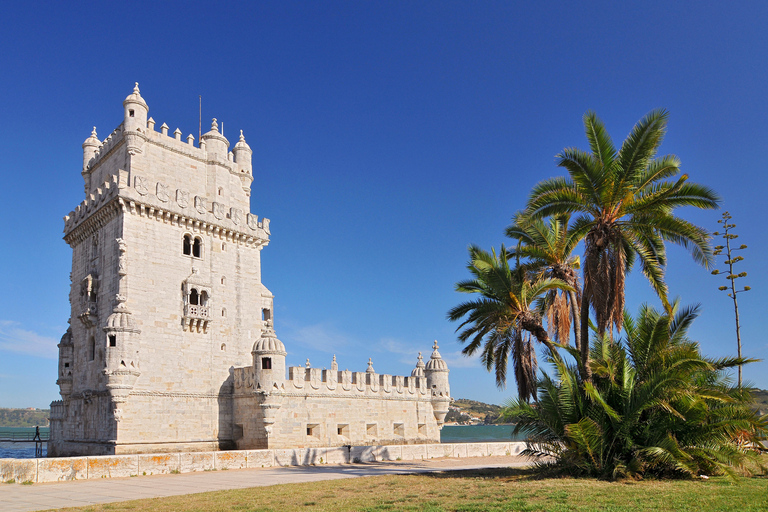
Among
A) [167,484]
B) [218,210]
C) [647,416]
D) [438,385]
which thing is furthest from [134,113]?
[647,416]

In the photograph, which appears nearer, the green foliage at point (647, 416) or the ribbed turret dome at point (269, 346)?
the green foliage at point (647, 416)

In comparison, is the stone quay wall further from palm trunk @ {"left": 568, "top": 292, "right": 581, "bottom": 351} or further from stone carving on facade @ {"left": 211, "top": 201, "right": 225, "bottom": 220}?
stone carving on facade @ {"left": 211, "top": 201, "right": 225, "bottom": 220}

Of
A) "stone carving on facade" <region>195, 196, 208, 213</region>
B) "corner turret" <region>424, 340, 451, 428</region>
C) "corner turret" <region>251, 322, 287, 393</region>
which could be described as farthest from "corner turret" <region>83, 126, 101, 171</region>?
"corner turret" <region>424, 340, 451, 428</region>

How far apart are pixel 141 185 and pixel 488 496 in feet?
72.8

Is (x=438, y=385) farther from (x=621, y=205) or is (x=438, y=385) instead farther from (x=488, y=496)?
(x=488, y=496)

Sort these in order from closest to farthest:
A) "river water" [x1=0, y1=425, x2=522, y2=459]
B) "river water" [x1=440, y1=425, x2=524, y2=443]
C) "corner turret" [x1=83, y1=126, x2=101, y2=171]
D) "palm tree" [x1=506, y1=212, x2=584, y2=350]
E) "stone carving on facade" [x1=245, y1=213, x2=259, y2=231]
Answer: "palm tree" [x1=506, y1=212, x2=584, y2=350] → "stone carving on facade" [x1=245, y1=213, x2=259, y2=231] → "corner turret" [x1=83, y1=126, x2=101, y2=171] → "river water" [x1=0, y1=425, x2=522, y2=459] → "river water" [x1=440, y1=425, x2=524, y2=443]

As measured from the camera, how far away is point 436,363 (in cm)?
3625

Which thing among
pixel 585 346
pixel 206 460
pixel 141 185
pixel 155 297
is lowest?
pixel 206 460

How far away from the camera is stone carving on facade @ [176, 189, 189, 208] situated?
2912 cm

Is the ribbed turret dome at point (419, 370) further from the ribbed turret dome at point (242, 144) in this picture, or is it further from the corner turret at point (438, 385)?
the ribbed turret dome at point (242, 144)

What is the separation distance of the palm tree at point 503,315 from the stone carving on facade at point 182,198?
15.5 m

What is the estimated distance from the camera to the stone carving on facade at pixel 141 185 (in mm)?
27562

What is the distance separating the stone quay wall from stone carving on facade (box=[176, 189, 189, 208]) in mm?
13596

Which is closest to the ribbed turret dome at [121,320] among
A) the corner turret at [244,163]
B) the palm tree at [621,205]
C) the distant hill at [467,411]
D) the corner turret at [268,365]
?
the corner turret at [268,365]
